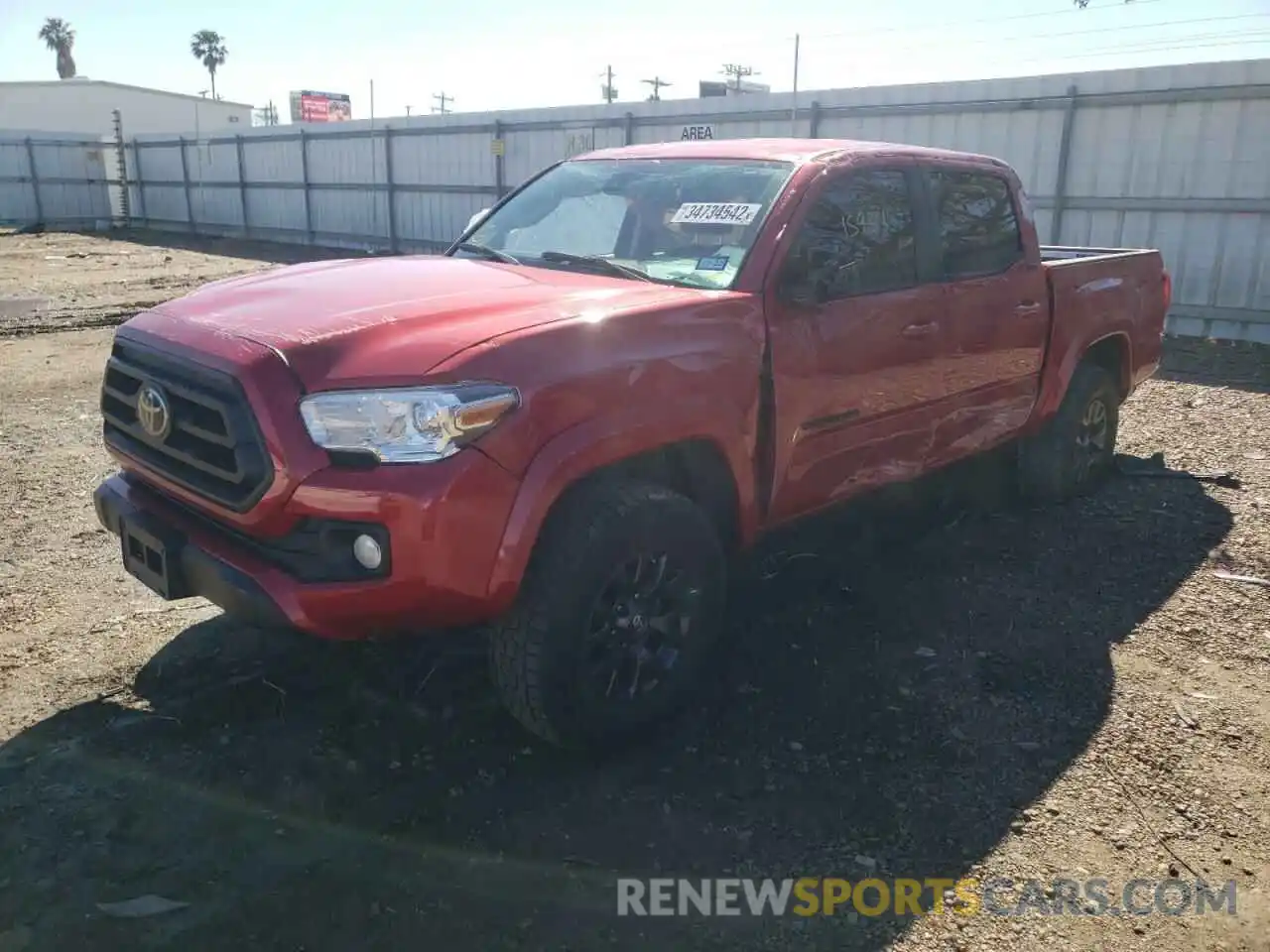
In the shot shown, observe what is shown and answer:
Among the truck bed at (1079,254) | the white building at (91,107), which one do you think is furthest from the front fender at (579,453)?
the white building at (91,107)

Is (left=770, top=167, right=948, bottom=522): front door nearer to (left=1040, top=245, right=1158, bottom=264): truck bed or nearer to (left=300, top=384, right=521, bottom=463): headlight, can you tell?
(left=300, top=384, right=521, bottom=463): headlight

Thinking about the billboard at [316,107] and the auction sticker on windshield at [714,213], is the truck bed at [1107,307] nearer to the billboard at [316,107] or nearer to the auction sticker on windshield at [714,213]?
the auction sticker on windshield at [714,213]

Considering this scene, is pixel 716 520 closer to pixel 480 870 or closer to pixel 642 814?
pixel 642 814

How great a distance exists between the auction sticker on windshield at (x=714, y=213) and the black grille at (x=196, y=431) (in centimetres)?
184

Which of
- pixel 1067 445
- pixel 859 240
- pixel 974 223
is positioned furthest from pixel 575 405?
pixel 1067 445

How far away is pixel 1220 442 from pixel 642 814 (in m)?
6.09

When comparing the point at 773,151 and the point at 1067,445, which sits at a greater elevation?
the point at 773,151

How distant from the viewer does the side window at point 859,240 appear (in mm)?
3744

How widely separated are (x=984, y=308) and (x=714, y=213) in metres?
1.54

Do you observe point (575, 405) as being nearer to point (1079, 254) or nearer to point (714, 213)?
point (714, 213)

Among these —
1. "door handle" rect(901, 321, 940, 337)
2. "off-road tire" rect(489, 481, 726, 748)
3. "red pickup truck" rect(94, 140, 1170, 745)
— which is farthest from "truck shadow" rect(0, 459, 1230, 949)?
"door handle" rect(901, 321, 940, 337)

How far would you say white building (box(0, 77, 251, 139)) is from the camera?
4678 cm

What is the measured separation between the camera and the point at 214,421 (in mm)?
2938

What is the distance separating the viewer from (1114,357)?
233 inches
